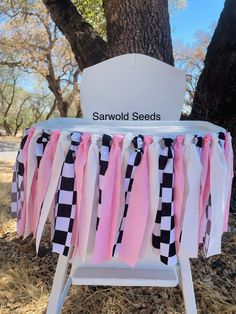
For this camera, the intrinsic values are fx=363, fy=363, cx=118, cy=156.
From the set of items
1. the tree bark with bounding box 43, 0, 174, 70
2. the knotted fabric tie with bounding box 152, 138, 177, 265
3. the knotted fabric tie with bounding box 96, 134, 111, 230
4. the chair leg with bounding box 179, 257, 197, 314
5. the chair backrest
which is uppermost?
the tree bark with bounding box 43, 0, 174, 70

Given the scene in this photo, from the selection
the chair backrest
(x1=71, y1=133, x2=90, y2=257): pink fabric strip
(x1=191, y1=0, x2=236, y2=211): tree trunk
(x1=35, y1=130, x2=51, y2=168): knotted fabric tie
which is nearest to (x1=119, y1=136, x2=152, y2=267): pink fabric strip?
(x1=71, y1=133, x2=90, y2=257): pink fabric strip

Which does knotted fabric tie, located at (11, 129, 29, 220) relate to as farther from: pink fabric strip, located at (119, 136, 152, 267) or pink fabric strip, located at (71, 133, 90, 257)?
pink fabric strip, located at (119, 136, 152, 267)

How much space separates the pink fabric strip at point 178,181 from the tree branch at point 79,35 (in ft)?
4.92

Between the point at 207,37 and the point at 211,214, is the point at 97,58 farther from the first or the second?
the point at 207,37

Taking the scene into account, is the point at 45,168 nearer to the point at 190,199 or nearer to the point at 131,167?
the point at 131,167

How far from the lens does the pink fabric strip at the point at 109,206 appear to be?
0.80 meters

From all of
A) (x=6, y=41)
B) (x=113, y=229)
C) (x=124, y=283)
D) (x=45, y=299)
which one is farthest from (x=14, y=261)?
(x=6, y=41)

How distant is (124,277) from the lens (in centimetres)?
102

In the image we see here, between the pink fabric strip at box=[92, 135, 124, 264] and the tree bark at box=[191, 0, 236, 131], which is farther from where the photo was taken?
the tree bark at box=[191, 0, 236, 131]

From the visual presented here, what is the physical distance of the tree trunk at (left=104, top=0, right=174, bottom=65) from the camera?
2.00 meters

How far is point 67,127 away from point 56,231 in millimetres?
254

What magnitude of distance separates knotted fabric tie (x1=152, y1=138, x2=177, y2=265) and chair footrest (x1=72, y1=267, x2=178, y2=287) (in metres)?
0.18

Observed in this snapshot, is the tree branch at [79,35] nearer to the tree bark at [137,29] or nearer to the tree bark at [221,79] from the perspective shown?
the tree bark at [137,29]

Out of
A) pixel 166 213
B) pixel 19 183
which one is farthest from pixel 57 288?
pixel 166 213
